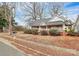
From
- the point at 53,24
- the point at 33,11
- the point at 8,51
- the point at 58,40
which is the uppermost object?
the point at 33,11

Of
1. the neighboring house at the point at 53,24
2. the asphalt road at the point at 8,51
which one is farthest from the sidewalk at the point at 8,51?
the neighboring house at the point at 53,24

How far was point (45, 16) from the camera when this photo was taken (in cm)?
677

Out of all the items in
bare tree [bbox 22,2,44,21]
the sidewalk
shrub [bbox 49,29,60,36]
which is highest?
bare tree [bbox 22,2,44,21]

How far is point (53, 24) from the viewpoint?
6.70 metres

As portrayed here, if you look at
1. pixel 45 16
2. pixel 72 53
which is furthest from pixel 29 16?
pixel 72 53

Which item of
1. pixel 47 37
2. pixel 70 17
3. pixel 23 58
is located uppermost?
pixel 70 17

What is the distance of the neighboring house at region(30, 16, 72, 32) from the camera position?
6660 millimetres

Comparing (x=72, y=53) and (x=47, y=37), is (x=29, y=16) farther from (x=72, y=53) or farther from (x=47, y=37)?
(x=72, y=53)

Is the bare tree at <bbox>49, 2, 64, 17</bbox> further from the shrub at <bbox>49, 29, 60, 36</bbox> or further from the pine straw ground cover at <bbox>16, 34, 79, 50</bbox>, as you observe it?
the pine straw ground cover at <bbox>16, 34, 79, 50</bbox>

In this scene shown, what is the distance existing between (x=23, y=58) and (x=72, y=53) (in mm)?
1098

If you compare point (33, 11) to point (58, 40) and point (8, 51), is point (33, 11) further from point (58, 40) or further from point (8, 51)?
point (8, 51)

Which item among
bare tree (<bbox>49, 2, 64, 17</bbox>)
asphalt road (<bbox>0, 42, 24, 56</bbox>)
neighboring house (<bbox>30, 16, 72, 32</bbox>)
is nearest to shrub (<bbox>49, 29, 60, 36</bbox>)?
neighboring house (<bbox>30, 16, 72, 32</bbox>)

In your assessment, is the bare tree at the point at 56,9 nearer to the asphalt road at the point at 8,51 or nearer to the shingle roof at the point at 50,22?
the shingle roof at the point at 50,22

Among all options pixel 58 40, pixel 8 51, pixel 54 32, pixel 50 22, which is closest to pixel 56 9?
pixel 50 22
